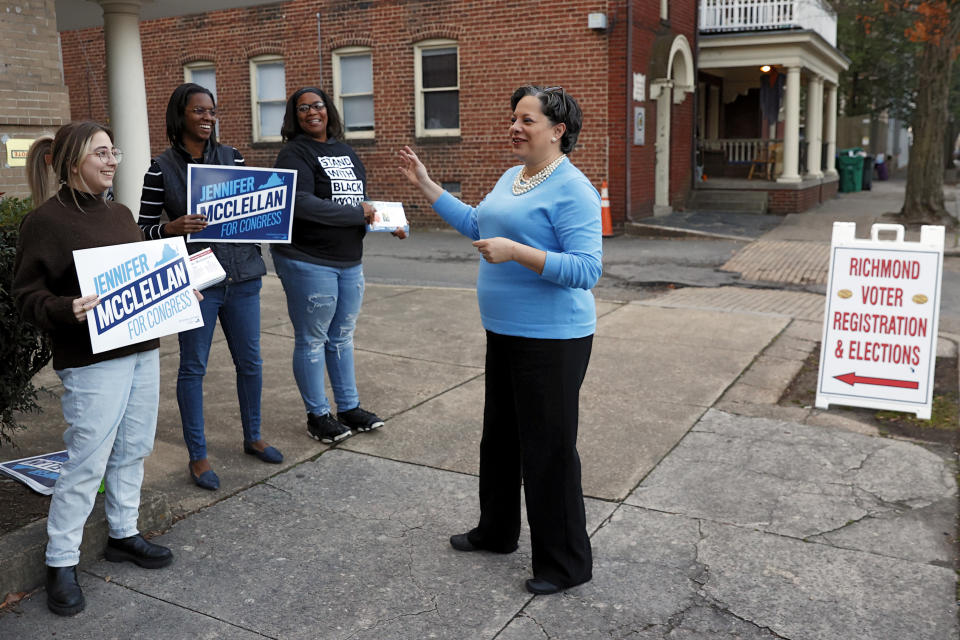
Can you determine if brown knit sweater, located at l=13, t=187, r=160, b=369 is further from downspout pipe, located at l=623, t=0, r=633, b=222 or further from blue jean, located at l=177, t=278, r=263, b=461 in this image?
downspout pipe, located at l=623, t=0, r=633, b=222

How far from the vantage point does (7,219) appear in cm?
396

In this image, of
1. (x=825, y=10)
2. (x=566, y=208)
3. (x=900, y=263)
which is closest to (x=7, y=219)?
(x=566, y=208)

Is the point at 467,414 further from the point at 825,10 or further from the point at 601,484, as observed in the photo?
the point at 825,10

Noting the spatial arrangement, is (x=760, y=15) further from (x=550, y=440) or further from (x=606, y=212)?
(x=550, y=440)

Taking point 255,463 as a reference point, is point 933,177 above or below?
above

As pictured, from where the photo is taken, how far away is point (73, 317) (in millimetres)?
3105

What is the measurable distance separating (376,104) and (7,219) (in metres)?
13.9

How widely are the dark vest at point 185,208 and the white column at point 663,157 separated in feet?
46.3

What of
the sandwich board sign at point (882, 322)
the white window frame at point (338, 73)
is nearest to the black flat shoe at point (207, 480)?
the sandwich board sign at point (882, 322)

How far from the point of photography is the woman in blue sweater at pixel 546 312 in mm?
3248

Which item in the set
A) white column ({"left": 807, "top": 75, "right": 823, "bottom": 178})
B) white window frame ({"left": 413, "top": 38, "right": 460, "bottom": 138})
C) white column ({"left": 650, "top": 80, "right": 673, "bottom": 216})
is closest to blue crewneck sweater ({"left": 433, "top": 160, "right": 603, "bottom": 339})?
white window frame ({"left": 413, "top": 38, "right": 460, "bottom": 138})

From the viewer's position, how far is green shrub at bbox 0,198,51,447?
3627 millimetres

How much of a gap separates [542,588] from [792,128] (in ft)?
55.9

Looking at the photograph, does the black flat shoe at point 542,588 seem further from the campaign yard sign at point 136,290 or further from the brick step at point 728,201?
the brick step at point 728,201
